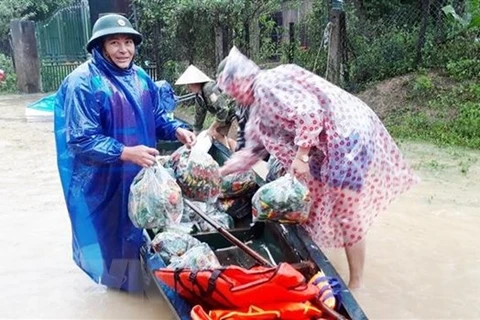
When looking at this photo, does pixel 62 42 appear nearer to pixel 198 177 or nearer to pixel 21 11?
pixel 21 11

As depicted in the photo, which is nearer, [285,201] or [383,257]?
[285,201]

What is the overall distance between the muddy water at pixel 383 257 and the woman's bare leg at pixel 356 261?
0.10m

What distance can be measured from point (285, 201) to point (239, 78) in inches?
28.7

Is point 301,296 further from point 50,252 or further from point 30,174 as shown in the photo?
point 30,174

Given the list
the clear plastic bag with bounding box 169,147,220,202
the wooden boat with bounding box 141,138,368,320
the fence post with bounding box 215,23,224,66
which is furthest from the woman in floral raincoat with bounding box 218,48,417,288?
the fence post with bounding box 215,23,224,66

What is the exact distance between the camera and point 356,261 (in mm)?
3510

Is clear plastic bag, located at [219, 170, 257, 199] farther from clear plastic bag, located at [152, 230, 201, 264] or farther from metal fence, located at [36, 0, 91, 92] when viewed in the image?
metal fence, located at [36, 0, 91, 92]

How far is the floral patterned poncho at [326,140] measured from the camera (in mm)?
2910

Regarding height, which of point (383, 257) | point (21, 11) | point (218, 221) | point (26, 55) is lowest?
point (383, 257)

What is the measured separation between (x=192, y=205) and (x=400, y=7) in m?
8.26

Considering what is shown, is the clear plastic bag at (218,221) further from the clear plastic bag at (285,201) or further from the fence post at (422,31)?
the fence post at (422,31)

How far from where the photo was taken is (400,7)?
10422mm

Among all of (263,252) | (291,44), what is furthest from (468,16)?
(263,252)

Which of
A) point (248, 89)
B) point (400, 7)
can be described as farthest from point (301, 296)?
point (400, 7)
